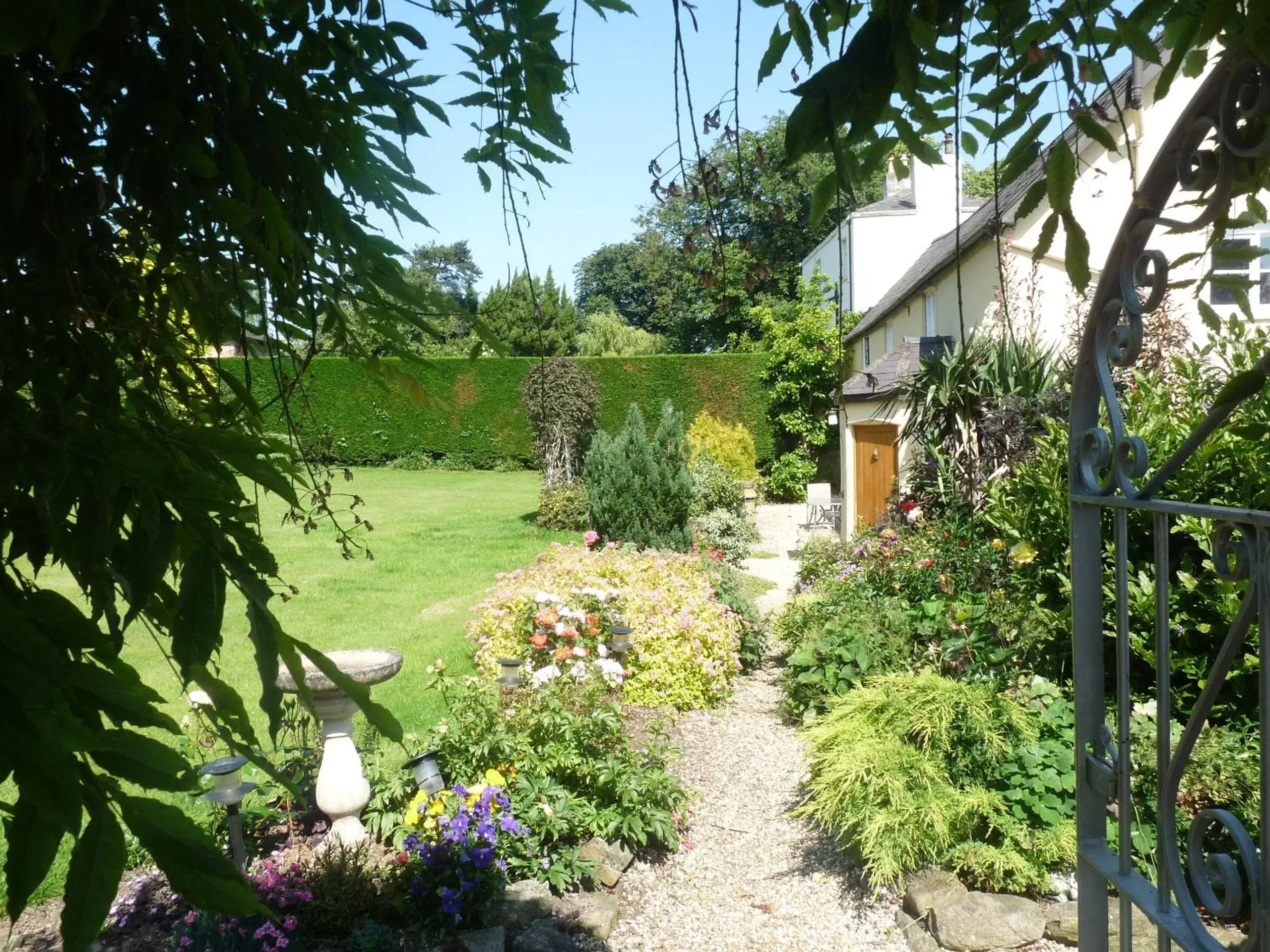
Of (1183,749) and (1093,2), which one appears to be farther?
(1093,2)

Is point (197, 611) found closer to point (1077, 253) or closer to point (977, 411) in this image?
point (1077, 253)

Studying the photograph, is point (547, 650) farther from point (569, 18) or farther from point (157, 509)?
point (157, 509)

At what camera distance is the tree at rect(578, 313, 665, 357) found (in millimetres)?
32125

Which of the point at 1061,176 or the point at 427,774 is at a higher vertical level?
the point at 1061,176

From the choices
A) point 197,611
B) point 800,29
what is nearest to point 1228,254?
point 800,29

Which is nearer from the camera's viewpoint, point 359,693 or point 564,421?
point 359,693

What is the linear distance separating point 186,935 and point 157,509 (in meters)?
2.72

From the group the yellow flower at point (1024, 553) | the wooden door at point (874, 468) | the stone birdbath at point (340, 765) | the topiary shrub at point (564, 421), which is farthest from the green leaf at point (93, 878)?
the topiary shrub at point (564, 421)

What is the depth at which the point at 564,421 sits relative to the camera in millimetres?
15688

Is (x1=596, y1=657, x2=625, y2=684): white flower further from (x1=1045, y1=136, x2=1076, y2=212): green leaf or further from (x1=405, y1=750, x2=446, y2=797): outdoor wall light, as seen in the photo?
(x1=1045, y1=136, x2=1076, y2=212): green leaf

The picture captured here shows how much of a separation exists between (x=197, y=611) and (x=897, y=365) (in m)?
11.4

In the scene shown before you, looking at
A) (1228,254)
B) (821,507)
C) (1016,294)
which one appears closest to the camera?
(1228,254)

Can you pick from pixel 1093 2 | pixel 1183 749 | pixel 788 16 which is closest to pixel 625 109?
pixel 788 16

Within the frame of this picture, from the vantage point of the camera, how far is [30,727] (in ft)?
2.85
